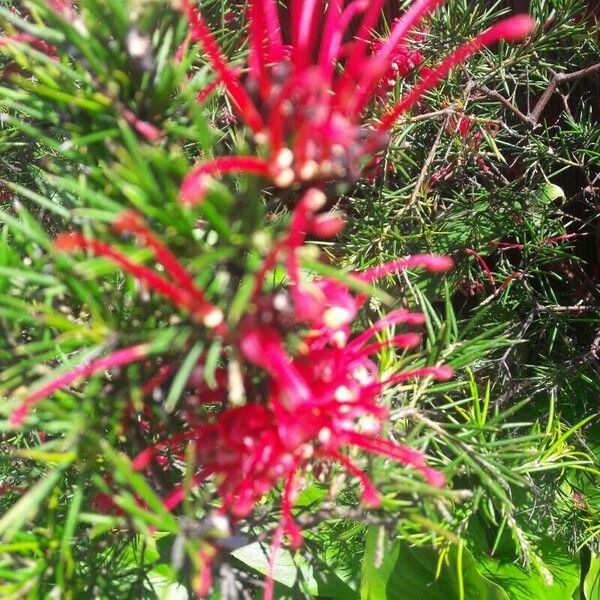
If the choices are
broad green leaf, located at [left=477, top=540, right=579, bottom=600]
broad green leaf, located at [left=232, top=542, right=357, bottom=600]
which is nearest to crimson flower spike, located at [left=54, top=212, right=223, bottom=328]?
broad green leaf, located at [left=232, top=542, right=357, bottom=600]

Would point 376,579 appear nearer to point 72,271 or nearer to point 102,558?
point 102,558

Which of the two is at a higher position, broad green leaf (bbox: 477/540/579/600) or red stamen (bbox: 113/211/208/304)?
red stamen (bbox: 113/211/208/304)

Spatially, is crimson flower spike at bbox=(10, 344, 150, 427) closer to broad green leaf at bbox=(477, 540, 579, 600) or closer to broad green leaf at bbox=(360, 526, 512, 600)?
broad green leaf at bbox=(360, 526, 512, 600)

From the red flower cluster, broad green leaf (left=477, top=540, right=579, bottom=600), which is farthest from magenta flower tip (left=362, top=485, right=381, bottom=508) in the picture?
broad green leaf (left=477, top=540, right=579, bottom=600)

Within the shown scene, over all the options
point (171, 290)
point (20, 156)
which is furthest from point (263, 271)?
point (20, 156)

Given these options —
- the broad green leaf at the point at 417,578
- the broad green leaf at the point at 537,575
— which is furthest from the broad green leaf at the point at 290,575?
the broad green leaf at the point at 537,575

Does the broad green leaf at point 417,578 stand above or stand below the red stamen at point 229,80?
below

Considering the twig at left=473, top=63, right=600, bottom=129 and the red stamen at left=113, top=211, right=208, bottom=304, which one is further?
the twig at left=473, top=63, right=600, bottom=129

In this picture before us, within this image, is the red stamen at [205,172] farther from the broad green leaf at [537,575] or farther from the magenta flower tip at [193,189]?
the broad green leaf at [537,575]

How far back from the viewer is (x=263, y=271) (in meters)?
0.22

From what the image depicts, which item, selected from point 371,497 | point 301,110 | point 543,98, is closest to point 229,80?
point 301,110

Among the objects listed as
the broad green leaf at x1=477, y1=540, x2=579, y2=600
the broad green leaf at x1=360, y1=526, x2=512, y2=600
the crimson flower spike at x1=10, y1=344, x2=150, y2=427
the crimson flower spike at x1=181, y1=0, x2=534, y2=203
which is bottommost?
the broad green leaf at x1=477, y1=540, x2=579, y2=600

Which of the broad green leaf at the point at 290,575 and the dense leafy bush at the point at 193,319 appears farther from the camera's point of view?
the broad green leaf at the point at 290,575

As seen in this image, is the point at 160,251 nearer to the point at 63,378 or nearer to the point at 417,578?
the point at 63,378
